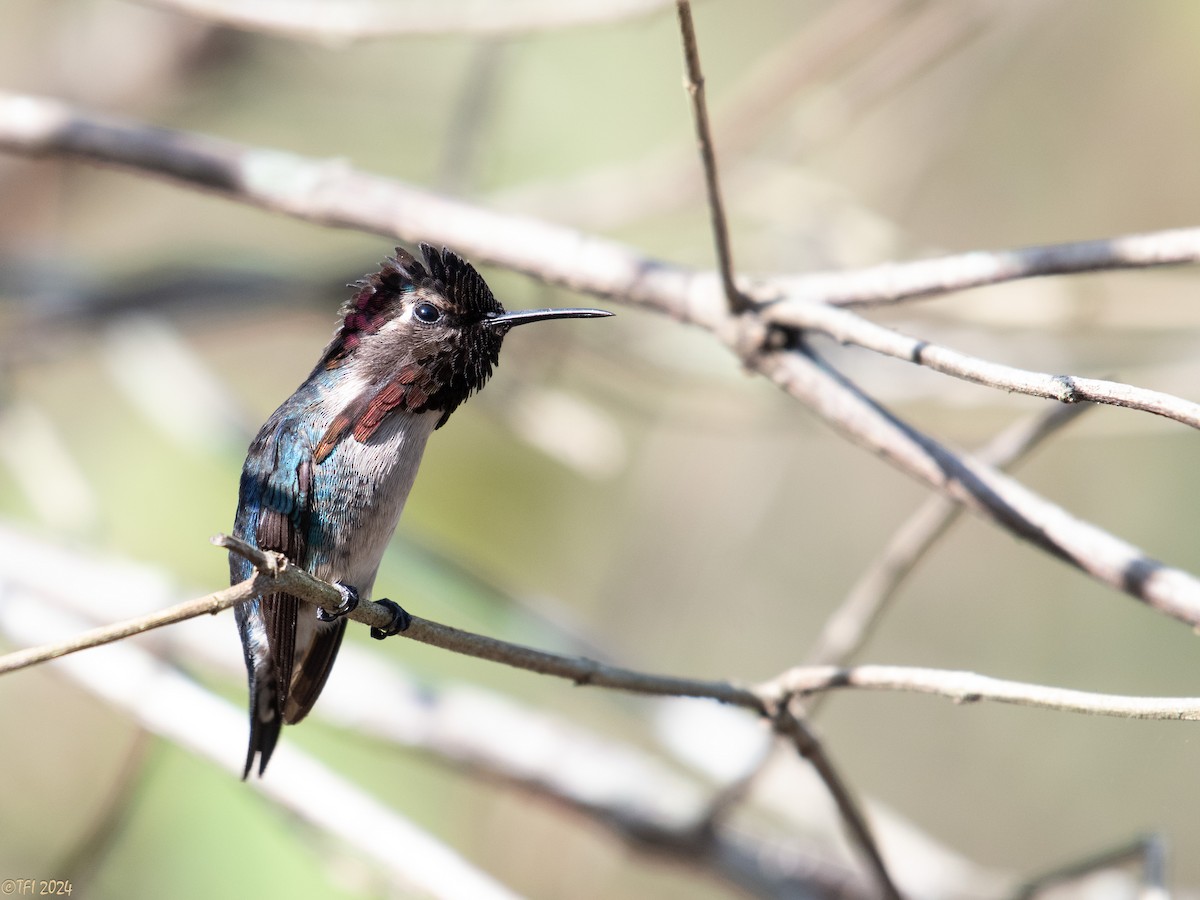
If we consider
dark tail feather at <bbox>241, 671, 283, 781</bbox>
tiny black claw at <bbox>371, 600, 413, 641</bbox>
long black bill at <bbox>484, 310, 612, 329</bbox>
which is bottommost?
dark tail feather at <bbox>241, 671, 283, 781</bbox>

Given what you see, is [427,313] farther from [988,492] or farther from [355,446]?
[988,492]

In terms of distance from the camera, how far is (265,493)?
7.63 feet

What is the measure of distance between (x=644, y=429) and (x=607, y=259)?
3.93 metres

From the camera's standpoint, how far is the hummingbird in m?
2.34

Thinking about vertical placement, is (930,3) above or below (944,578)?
above

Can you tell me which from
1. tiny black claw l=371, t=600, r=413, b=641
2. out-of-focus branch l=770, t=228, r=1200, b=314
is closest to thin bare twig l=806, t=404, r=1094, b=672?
out-of-focus branch l=770, t=228, r=1200, b=314

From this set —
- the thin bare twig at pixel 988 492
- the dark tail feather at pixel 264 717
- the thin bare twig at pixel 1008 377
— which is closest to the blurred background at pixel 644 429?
the dark tail feather at pixel 264 717

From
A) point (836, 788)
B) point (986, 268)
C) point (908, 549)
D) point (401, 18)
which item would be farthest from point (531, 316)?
point (401, 18)

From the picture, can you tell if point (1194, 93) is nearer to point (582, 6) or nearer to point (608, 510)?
point (608, 510)

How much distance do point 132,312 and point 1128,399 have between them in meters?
4.02

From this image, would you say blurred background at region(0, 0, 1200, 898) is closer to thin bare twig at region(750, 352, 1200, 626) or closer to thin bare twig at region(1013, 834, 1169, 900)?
thin bare twig at region(1013, 834, 1169, 900)

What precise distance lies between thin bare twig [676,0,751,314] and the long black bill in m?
0.23

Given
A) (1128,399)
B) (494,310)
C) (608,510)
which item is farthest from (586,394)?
(1128,399)

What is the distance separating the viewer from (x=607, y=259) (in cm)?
257
